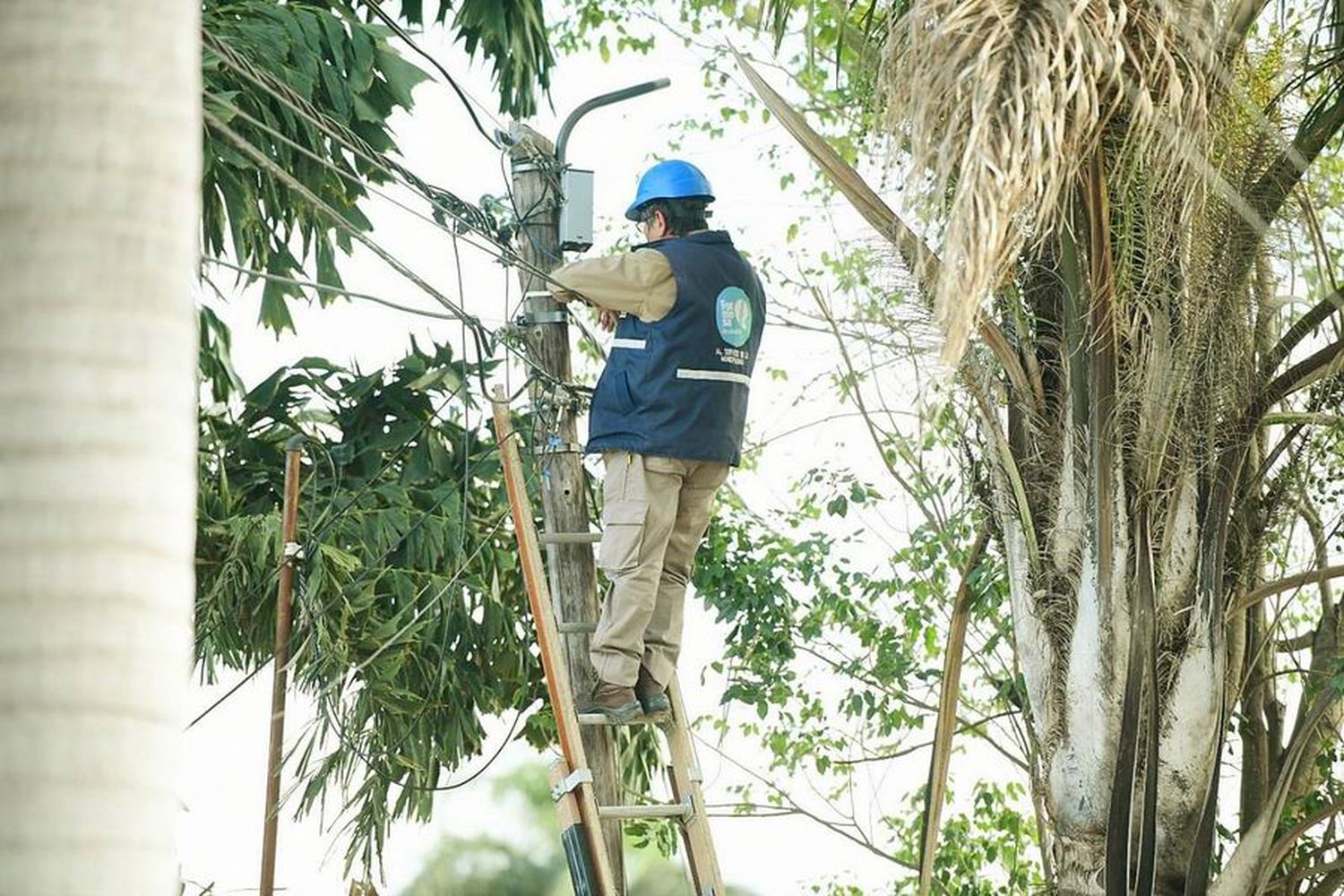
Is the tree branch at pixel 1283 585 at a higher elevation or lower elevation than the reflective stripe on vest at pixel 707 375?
lower

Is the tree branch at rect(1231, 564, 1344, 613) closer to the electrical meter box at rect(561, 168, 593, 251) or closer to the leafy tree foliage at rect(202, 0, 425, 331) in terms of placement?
the electrical meter box at rect(561, 168, 593, 251)

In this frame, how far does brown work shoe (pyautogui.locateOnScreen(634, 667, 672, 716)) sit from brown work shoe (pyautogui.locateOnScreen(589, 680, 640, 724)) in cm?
11

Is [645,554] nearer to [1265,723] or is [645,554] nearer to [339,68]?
[1265,723]

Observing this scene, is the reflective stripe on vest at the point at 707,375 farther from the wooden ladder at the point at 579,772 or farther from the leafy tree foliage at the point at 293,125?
the leafy tree foliage at the point at 293,125

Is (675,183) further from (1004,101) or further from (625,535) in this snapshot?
(1004,101)

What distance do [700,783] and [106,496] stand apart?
4257mm

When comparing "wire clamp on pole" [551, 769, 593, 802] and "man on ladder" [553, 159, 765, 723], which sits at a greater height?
"man on ladder" [553, 159, 765, 723]

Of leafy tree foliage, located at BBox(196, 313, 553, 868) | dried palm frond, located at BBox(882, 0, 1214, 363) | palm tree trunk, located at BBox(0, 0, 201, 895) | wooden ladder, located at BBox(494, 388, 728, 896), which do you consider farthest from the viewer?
leafy tree foliage, located at BBox(196, 313, 553, 868)

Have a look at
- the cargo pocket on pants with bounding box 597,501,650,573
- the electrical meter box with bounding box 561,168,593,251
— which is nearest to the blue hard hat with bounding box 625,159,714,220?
the electrical meter box with bounding box 561,168,593,251

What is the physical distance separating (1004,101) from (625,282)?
1706mm

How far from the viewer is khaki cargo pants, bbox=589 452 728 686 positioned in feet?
20.1

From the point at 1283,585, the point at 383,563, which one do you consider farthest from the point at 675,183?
the point at 383,563

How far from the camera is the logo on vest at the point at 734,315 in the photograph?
631 cm

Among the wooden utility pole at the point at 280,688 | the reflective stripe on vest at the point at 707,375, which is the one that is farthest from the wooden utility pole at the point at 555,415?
the wooden utility pole at the point at 280,688
